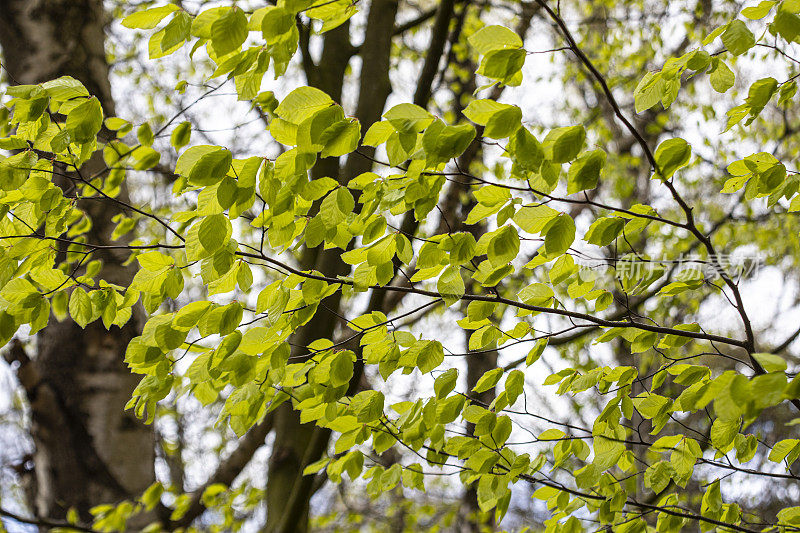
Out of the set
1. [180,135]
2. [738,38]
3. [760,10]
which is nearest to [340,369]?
[180,135]

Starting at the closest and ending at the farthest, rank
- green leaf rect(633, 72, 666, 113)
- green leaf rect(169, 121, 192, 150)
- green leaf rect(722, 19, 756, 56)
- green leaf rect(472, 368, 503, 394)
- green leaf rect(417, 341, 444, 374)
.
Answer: green leaf rect(722, 19, 756, 56) < green leaf rect(633, 72, 666, 113) < green leaf rect(417, 341, 444, 374) < green leaf rect(472, 368, 503, 394) < green leaf rect(169, 121, 192, 150)

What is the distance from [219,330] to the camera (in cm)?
132

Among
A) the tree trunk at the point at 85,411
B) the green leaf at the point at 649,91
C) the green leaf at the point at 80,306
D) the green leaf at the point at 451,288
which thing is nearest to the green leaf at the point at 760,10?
the green leaf at the point at 649,91

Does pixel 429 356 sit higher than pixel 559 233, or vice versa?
pixel 559 233

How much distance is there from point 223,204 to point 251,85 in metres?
0.26

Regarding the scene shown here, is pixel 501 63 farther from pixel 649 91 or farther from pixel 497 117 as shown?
pixel 649 91

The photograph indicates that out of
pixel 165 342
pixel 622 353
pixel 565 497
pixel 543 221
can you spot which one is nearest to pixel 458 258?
pixel 543 221

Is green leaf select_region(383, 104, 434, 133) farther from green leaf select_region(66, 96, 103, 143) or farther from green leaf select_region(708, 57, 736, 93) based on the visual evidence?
green leaf select_region(708, 57, 736, 93)

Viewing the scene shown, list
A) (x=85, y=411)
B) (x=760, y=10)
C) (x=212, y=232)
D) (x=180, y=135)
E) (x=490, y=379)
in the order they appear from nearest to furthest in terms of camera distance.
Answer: (x=212, y=232)
(x=760, y=10)
(x=490, y=379)
(x=180, y=135)
(x=85, y=411)

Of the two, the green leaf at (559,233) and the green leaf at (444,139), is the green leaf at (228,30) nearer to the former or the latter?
the green leaf at (444,139)

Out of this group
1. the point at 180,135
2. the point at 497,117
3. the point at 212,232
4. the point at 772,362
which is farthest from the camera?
the point at 180,135

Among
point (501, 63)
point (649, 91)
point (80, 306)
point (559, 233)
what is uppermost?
point (649, 91)

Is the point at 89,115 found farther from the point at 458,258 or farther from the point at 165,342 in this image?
the point at 458,258

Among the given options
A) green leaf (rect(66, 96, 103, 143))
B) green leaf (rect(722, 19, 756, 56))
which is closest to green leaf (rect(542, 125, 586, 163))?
green leaf (rect(722, 19, 756, 56))
